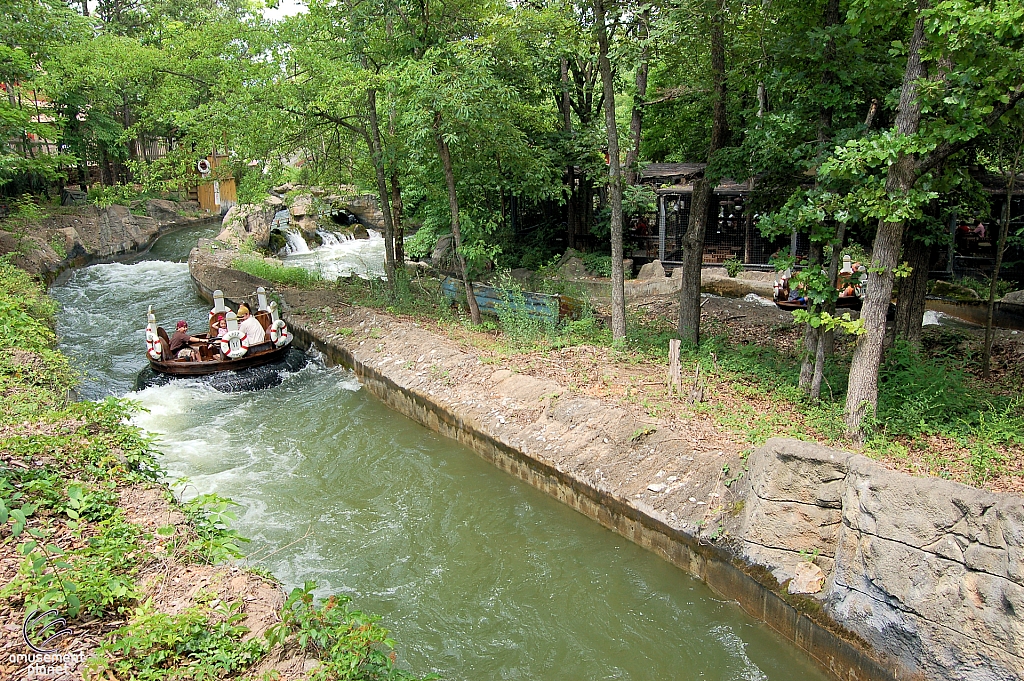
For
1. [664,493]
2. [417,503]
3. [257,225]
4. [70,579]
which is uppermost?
[257,225]

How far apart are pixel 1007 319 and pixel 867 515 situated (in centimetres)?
976

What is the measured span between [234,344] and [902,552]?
1209cm

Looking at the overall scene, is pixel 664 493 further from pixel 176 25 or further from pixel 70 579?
pixel 176 25

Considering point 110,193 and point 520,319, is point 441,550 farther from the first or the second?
point 110,193

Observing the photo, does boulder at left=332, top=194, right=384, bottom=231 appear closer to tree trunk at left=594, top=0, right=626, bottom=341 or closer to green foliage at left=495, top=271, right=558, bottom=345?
green foliage at left=495, top=271, right=558, bottom=345

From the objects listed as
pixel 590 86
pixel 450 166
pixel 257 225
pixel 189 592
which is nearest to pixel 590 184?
pixel 590 86

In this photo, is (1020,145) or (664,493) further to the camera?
(1020,145)

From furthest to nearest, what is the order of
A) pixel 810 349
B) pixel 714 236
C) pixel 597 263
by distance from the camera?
pixel 714 236, pixel 597 263, pixel 810 349

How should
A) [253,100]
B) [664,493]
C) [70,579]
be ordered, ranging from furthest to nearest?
[253,100]
[664,493]
[70,579]

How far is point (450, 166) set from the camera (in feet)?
45.4

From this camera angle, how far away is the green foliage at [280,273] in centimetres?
2027

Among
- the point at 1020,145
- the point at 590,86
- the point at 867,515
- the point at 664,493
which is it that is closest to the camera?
the point at 867,515

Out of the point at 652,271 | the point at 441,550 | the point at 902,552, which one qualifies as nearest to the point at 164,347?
the point at 441,550

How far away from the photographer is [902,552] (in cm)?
595
